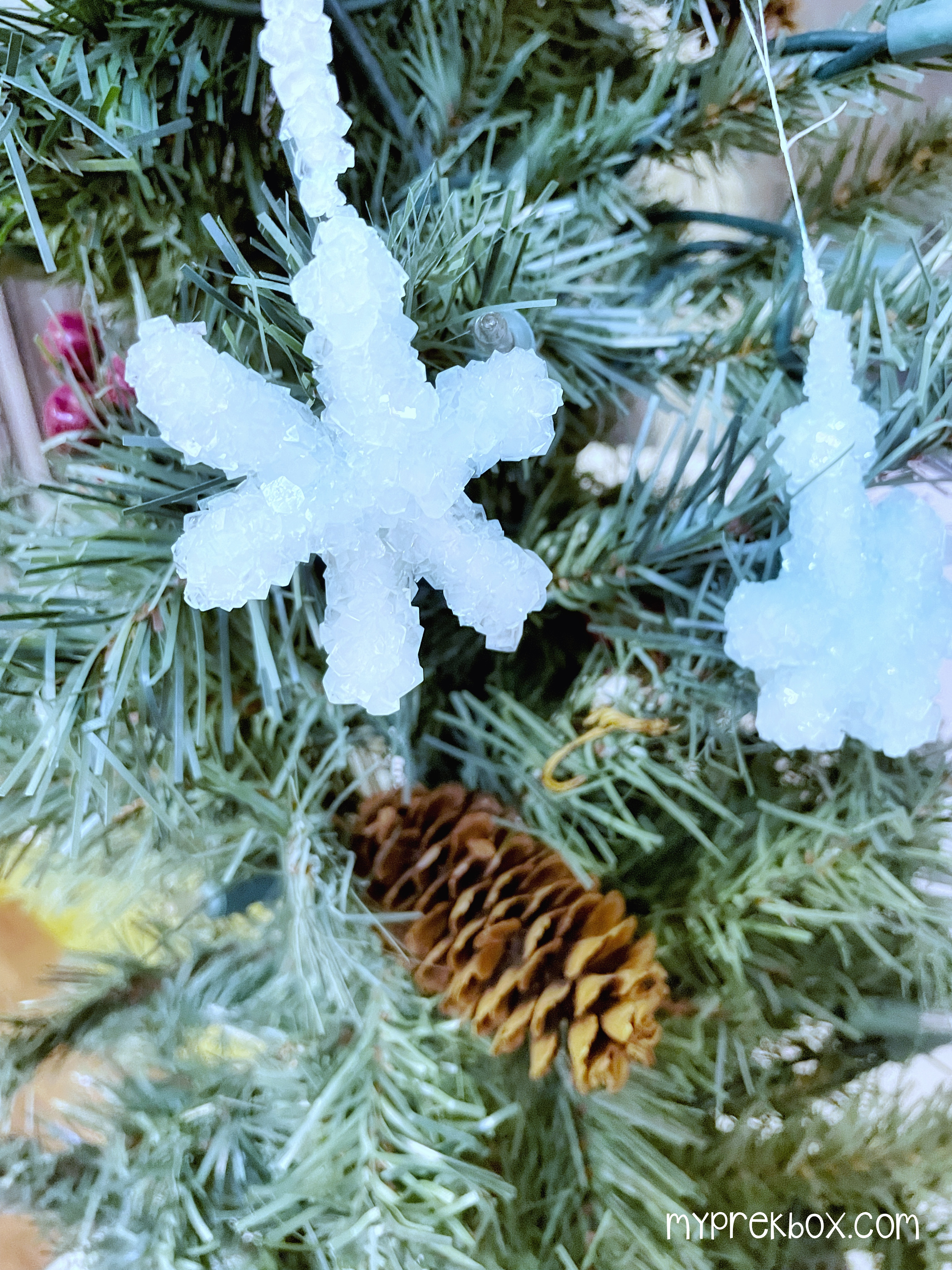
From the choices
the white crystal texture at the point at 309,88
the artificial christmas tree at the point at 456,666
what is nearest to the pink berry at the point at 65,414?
the artificial christmas tree at the point at 456,666

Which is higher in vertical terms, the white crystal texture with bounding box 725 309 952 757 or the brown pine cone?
the white crystal texture with bounding box 725 309 952 757

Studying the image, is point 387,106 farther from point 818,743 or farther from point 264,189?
point 818,743

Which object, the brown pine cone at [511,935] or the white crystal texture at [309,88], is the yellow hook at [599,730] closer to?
the brown pine cone at [511,935]

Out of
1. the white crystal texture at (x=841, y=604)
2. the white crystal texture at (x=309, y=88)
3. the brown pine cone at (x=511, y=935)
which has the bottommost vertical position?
the brown pine cone at (x=511, y=935)

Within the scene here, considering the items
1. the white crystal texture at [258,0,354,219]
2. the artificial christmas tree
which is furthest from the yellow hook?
the white crystal texture at [258,0,354,219]

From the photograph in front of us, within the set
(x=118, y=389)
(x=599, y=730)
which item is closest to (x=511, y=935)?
(x=599, y=730)

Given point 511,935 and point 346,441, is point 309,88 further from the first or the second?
point 511,935

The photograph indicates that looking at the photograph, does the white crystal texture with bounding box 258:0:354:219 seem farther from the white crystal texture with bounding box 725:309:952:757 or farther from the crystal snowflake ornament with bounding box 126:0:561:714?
the white crystal texture with bounding box 725:309:952:757
